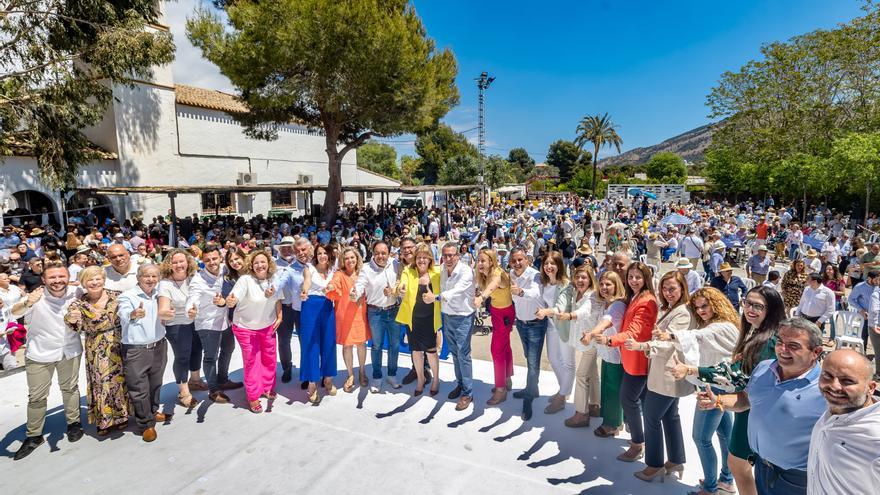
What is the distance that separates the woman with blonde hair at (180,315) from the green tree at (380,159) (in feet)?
196

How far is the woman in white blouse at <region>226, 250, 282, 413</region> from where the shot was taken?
3887mm

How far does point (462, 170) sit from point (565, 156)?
29.6 metres

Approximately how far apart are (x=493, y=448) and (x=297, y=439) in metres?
Result: 1.54

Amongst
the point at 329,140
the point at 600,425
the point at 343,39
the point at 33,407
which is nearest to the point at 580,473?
the point at 600,425

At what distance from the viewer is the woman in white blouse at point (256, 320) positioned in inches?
153

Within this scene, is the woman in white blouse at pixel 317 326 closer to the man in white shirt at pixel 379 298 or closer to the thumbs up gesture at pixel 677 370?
the man in white shirt at pixel 379 298

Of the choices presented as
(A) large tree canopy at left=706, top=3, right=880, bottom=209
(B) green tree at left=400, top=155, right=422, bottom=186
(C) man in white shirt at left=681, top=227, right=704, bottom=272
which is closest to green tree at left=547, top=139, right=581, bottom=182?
(B) green tree at left=400, top=155, right=422, bottom=186

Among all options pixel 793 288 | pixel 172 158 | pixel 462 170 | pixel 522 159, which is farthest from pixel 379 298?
pixel 522 159

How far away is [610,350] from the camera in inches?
128

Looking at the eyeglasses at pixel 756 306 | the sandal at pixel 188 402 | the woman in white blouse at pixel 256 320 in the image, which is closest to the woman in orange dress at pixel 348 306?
the woman in white blouse at pixel 256 320

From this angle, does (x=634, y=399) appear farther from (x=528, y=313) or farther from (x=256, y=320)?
(x=256, y=320)

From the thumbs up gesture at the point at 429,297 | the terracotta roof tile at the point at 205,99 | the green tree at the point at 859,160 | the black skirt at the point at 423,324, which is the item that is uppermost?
the terracotta roof tile at the point at 205,99

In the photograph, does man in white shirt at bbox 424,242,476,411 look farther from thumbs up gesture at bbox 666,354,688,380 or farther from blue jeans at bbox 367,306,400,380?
thumbs up gesture at bbox 666,354,688,380

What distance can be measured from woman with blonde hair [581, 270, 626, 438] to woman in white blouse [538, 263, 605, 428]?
0.08m
